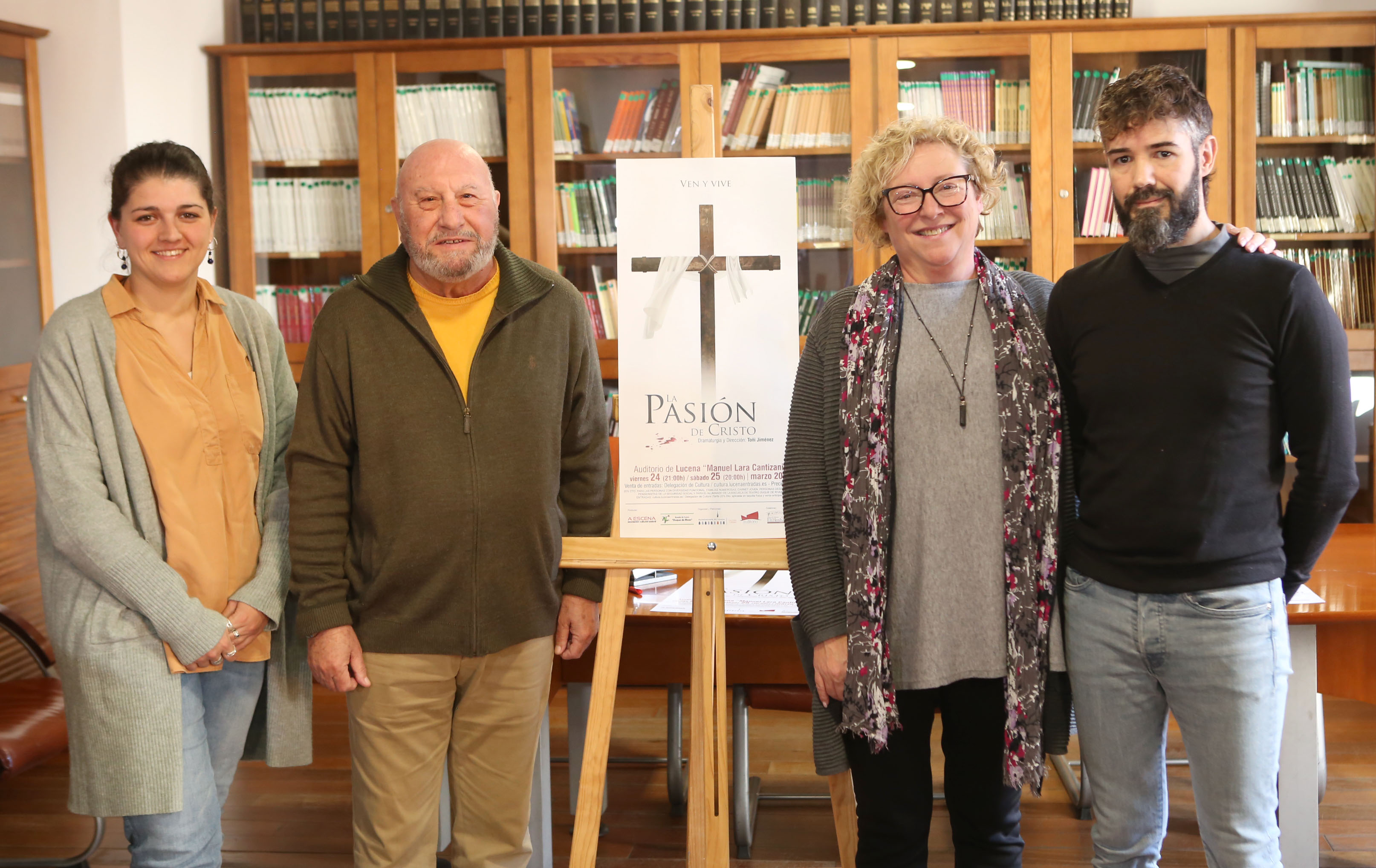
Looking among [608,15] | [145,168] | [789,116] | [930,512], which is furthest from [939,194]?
[608,15]

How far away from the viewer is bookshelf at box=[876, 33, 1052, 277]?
3875mm

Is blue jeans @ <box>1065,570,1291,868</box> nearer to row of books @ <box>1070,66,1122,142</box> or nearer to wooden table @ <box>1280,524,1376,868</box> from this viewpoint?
wooden table @ <box>1280,524,1376,868</box>

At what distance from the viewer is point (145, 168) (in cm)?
187

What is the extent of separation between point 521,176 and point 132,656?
8.39 ft

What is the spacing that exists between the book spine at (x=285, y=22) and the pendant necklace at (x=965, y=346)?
10.3 ft

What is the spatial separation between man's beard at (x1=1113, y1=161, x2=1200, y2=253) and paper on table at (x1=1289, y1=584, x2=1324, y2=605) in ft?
3.49

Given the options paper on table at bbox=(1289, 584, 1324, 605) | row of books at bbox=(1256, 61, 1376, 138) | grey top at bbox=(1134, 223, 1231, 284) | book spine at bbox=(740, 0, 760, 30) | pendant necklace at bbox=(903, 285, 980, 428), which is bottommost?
paper on table at bbox=(1289, 584, 1324, 605)

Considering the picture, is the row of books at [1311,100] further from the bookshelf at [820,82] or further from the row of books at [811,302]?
the row of books at [811,302]

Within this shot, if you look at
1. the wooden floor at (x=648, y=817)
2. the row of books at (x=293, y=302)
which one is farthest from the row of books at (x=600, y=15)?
the wooden floor at (x=648, y=817)

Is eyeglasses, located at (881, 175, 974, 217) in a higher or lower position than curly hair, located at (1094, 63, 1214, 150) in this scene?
lower

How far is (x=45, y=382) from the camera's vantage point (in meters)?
1.82

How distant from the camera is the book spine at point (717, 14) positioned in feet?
12.9

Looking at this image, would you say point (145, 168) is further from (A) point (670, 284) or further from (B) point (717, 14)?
(B) point (717, 14)

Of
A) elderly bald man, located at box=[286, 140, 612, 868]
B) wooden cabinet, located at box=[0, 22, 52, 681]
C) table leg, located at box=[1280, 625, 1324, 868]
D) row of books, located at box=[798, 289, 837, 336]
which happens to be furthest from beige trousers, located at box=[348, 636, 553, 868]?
row of books, located at box=[798, 289, 837, 336]
